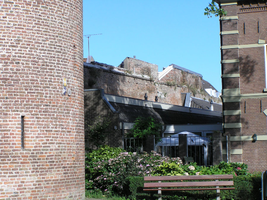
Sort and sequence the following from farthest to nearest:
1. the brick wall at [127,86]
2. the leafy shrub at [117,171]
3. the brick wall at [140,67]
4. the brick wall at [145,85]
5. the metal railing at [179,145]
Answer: the brick wall at [140,67]
the brick wall at [145,85]
the brick wall at [127,86]
the metal railing at [179,145]
the leafy shrub at [117,171]

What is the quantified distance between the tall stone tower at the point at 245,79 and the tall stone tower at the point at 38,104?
8.54 meters

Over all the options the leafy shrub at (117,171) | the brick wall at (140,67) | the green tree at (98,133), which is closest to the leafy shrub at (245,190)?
the leafy shrub at (117,171)

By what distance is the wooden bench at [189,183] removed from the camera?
11.6m

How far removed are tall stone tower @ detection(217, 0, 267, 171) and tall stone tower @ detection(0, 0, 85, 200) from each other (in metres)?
8.54

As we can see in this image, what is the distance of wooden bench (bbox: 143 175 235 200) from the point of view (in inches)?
458

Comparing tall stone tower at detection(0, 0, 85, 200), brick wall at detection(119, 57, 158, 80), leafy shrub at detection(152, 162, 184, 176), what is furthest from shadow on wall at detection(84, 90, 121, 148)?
brick wall at detection(119, 57, 158, 80)

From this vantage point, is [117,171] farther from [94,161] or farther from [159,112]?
[159,112]

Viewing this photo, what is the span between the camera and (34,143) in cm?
1128

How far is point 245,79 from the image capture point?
18422mm

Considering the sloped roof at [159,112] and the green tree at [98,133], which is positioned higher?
the sloped roof at [159,112]

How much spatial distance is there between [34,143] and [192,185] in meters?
4.57

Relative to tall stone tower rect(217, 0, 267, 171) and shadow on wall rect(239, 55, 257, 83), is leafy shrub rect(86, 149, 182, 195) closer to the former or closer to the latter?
tall stone tower rect(217, 0, 267, 171)

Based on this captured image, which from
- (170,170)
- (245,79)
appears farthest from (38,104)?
(245,79)

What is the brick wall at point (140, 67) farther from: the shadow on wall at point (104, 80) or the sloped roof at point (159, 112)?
the sloped roof at point (159, 112)
